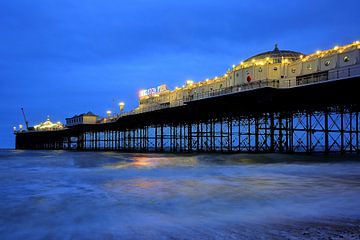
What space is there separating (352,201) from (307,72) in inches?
1243

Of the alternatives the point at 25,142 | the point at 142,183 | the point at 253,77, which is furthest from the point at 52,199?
the point at 25,142

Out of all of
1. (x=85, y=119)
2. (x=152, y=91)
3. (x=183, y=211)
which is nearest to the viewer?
(x=183, y=211)

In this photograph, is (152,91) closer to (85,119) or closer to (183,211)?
(85,119)

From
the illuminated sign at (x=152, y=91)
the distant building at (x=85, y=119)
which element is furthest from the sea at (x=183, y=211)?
the distant building at (x=85, y=119)

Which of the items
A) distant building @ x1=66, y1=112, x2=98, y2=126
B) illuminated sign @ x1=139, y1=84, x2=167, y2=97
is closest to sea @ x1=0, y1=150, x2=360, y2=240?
illuminated sign @ x1=139, y1=84, x2=167, y2=97

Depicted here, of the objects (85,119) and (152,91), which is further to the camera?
(85,119)

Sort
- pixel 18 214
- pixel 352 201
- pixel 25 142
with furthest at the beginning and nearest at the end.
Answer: pixel 25 142
pixel 352 201
pixel 18 214

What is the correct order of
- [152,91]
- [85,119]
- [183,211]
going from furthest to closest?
[85,119]
[152,91]
[183,211]

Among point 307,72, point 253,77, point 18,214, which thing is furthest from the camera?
point 253,77

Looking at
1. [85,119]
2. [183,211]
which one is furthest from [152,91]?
[183,211]

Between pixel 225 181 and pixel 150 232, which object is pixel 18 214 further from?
pixel 225 181

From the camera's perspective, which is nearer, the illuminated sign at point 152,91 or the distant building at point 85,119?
the illuminated sign at point 152,91

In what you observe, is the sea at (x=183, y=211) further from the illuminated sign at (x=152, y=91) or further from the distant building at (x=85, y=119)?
the distant building at (x=85, y=119)

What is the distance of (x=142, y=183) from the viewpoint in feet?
61.4
